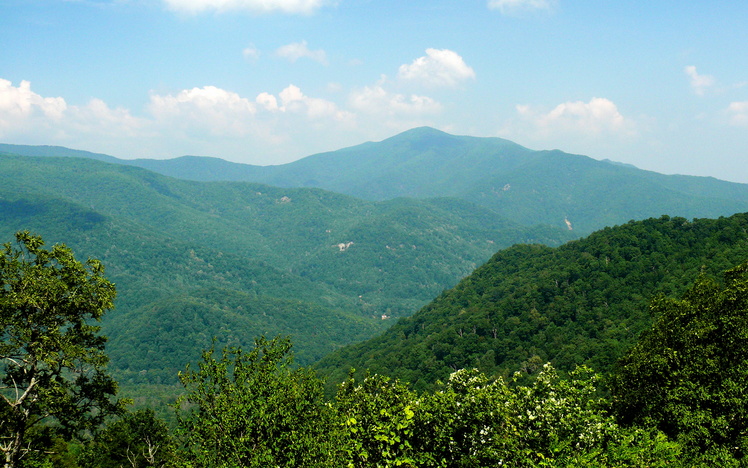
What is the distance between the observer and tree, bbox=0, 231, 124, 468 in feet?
79.8

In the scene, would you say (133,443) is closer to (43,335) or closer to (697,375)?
(43,335)

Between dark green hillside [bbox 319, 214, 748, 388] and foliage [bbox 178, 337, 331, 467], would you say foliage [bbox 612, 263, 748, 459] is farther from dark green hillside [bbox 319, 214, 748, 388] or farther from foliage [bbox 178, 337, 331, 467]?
dark green hillside [bbox 319, 214, 748, 388]

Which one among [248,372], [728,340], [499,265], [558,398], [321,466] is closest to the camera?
[321,466]

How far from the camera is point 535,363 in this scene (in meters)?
83.8

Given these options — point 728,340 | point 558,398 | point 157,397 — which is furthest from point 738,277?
point 157,397

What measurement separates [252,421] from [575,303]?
92.8m

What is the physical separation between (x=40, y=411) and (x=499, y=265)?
142 meters

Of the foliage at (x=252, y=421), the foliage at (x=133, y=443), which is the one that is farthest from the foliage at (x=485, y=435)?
the foliage at (x=133, y=443)

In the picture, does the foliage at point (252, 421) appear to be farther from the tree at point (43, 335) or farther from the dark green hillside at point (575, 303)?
the dark green hillside at point (575, 303)

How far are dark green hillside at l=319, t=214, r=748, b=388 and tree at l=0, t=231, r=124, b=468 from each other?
6147 centimetres

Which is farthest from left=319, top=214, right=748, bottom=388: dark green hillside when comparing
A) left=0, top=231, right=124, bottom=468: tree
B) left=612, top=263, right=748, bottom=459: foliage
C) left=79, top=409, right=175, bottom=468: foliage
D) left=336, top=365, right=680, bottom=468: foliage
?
left=0, top=231, right=124, bottom=468: tree

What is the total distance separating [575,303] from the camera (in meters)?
99.9

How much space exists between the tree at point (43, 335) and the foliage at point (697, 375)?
32.8 m

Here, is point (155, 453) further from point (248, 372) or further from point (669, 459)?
point (669, 459)
